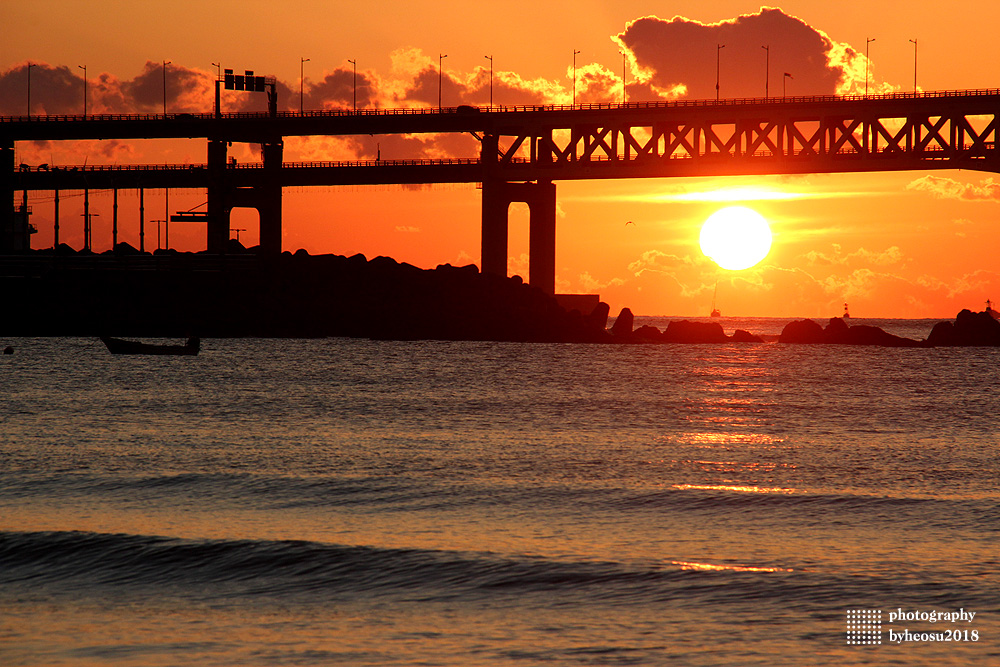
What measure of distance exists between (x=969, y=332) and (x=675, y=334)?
31.8 metres

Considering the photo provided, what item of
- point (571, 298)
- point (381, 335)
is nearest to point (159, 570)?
point (381, 335)

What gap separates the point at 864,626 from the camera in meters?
13.3

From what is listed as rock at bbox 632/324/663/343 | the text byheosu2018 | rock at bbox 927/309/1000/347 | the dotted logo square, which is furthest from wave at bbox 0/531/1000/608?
rock at bbox 927/309/1000/347

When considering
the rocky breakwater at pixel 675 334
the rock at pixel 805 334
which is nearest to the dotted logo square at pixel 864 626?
the rocky breakwater at pixel 675 334

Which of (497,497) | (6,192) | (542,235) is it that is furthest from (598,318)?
(497,497)

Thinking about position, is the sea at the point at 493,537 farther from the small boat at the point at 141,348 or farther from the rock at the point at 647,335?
the rock at the point at 647,335

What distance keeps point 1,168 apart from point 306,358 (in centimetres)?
6519

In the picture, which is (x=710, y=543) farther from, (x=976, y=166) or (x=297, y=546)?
(x=976, y=166)

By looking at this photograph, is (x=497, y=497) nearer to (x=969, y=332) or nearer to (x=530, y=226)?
(x=530, y=226)

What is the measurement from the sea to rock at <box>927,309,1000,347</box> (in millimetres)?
82759

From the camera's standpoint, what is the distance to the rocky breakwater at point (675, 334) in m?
125

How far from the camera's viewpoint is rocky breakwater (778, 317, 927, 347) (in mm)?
123688

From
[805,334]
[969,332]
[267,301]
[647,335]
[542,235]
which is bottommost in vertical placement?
[647,335]

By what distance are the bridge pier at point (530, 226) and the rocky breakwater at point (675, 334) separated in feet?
39.3
